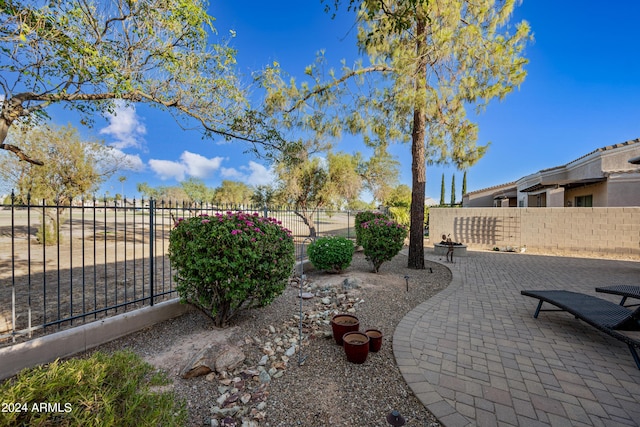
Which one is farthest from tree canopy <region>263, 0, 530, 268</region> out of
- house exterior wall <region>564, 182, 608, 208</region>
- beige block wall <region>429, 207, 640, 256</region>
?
house exterior wall <region>564, 182, 608, 208</region>

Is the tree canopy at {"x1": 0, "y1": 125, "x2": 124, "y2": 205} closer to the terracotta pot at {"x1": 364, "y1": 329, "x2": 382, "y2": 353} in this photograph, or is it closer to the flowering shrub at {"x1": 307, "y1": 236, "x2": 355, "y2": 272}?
the flowering shrub at {"x1": 307, "y1": 236, "x2": 355, "y2": 272}

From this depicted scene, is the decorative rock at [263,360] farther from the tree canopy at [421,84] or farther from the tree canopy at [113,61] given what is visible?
the tree canopy at [421,84]

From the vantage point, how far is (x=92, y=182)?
12.1 meters

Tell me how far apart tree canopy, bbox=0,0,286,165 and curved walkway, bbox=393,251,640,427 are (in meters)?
5.21

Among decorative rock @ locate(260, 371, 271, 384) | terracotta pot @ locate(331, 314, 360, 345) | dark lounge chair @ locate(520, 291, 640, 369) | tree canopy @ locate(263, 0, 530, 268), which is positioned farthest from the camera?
tree canopy @ locate(263, 0, 530, 268)

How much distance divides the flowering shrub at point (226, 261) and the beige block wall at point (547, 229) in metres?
11.3

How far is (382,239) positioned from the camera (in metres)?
6.49

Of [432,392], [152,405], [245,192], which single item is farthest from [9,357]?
[245,192]

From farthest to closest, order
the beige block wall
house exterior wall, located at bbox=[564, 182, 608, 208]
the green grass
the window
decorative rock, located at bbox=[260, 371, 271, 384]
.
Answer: the window < house exterior wall, located at bbox=[564, 182, 608, 208] < the beige block wall < decorative rock, located at bbox=[260, 371, 271, 384] < the green grass

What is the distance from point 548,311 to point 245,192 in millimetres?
39709

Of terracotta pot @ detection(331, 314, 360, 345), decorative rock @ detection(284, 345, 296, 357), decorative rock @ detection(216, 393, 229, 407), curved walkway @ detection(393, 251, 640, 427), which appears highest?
terracotta pot @ detection(331, 314, 360, 345)

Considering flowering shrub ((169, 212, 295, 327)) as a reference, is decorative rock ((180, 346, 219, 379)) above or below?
below

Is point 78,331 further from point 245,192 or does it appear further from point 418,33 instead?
point 245,192

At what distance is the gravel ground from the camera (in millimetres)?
2127
